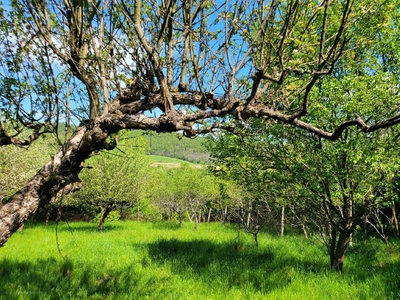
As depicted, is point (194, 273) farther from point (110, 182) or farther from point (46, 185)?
point (110, 182)

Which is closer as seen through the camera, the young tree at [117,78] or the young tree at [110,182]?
the young tree at [117,78]

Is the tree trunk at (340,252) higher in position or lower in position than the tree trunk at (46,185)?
lower

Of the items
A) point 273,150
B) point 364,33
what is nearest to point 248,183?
point 273,150

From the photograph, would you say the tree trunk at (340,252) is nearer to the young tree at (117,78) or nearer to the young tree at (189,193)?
the young tree at (117,78)

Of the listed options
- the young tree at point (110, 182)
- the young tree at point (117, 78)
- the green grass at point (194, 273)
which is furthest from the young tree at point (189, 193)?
the young tree at point (117, 78)

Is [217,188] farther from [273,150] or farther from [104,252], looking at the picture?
[273,150]

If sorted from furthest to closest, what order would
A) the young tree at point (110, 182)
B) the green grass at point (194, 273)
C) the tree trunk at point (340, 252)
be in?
the young tree at point (110, 182) → the tree trunk at point (340, 252) → the green grass at point (194, 273)

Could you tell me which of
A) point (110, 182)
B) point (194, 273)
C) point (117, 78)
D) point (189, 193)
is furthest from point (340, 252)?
point (189, 193)

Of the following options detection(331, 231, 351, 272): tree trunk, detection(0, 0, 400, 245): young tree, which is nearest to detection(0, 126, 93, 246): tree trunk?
detection(0, 0, 400, 245): young tree

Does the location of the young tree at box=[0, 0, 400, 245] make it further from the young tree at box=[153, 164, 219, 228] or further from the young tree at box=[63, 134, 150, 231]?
the young tree at box=[153, 164, 219, 228]

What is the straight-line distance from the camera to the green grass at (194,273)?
7.66 m

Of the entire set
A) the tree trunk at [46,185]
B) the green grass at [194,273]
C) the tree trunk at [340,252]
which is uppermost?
the tree trunk at [46,185]

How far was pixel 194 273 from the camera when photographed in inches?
407

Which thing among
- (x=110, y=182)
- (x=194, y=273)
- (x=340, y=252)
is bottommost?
(x=194, y=273)
